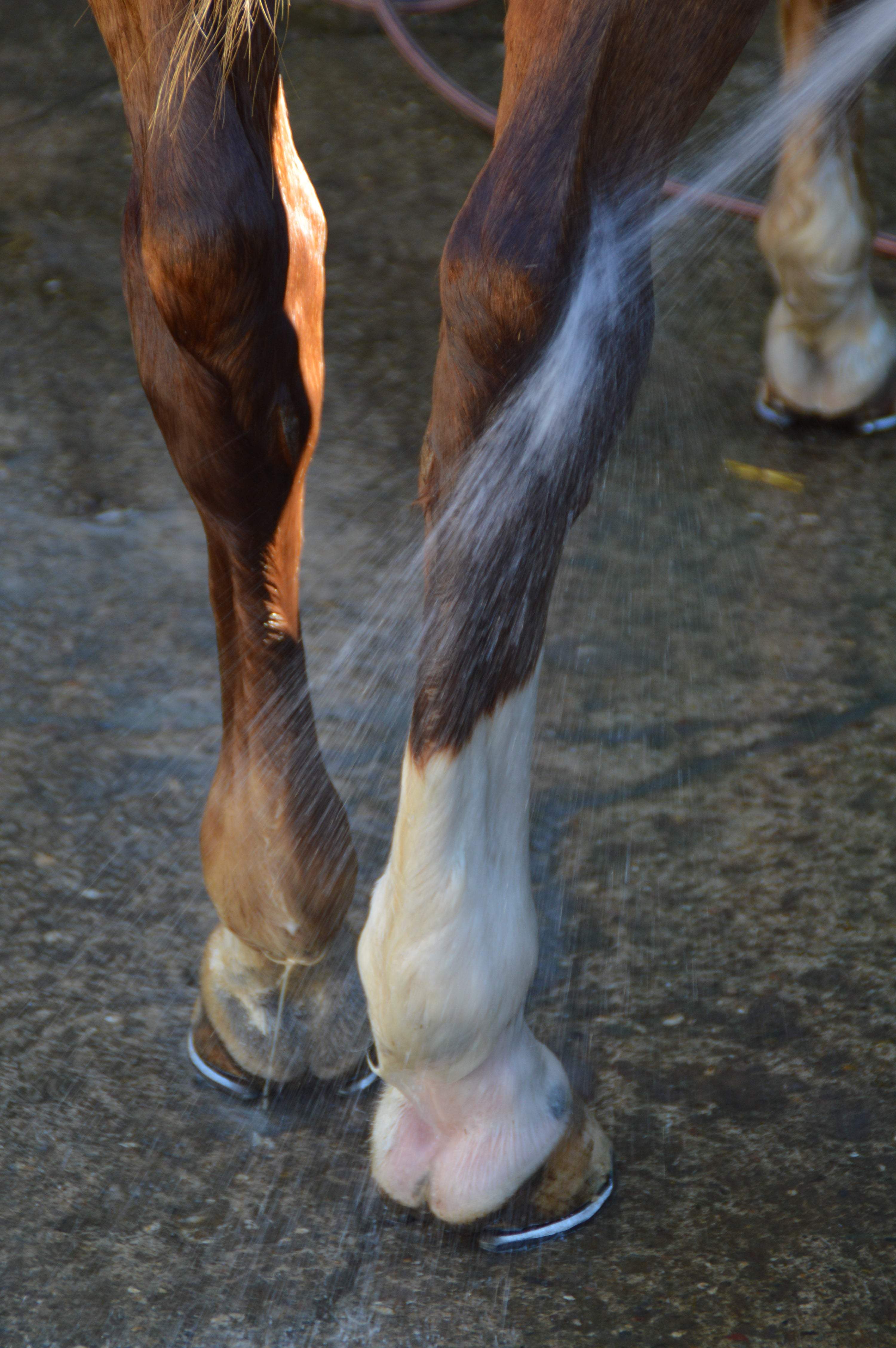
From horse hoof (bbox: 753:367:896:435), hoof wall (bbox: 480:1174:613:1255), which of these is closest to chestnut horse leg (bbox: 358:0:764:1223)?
hoof wall (bbox: 480:1174:613:1255)

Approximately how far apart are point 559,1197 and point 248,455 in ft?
2.28

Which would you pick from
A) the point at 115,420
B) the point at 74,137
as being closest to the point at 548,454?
the point at 115,420

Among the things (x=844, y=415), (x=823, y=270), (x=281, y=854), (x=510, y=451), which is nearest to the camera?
(x=510, y=451)

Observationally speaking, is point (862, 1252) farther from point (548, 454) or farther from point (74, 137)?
point (74, 137)

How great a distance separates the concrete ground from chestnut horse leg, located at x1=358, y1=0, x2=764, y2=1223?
229 mm

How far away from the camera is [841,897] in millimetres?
1607

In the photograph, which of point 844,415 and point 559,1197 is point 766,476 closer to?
point 844,415

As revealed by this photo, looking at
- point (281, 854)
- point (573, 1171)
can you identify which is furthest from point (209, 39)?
point (573, 1171)

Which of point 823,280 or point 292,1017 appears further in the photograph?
point 823,280

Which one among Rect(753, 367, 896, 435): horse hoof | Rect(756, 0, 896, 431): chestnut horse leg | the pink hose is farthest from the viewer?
the pink hose

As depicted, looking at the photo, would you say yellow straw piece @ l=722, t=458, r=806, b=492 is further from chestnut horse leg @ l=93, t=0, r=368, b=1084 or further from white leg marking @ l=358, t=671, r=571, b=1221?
white leg marking @ l=358, t=671, r=571, b=1221

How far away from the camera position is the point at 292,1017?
139 centimetres

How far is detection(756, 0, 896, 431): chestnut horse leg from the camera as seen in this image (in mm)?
2365

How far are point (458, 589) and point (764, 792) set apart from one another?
89 cm
